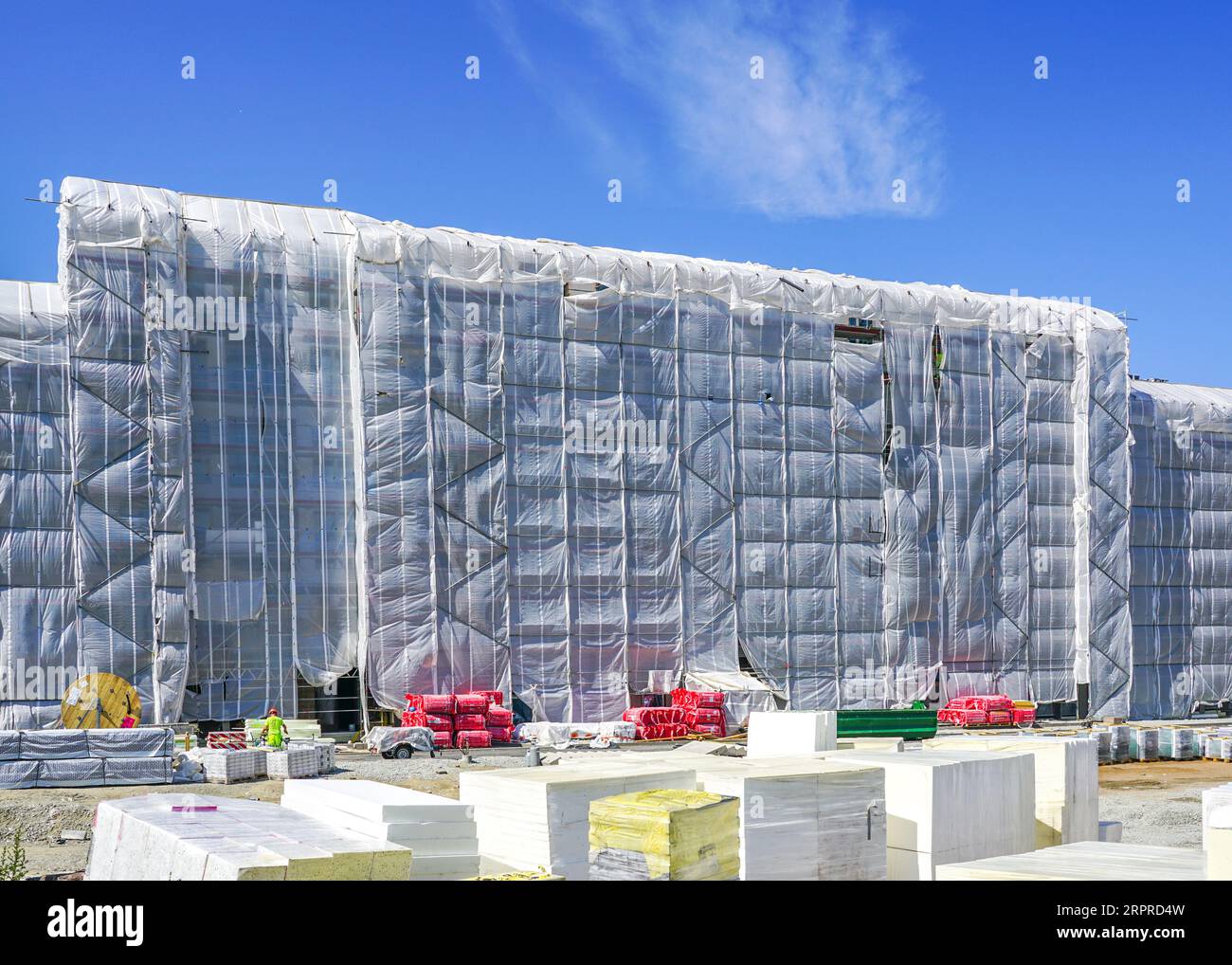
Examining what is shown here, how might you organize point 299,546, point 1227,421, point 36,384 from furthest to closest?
point 1227,421, point 299,546, point 36,384

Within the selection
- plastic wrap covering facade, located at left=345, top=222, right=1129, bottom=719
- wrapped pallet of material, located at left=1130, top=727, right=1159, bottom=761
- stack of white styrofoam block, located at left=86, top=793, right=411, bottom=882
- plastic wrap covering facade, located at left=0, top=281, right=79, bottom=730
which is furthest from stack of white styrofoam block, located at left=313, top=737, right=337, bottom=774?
wrapped pallet of material, located at left=1130, top=727, right=1159, bottom=761

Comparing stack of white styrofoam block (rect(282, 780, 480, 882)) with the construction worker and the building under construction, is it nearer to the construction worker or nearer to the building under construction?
the construction worker

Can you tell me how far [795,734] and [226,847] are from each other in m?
12.4

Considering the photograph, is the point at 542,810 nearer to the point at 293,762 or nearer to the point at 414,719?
the point at 293,762

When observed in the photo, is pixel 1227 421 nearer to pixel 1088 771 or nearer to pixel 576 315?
pixel 576 315

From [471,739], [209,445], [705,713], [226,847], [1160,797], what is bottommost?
[1160,797]

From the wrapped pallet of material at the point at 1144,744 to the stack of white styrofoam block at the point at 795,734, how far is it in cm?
2161

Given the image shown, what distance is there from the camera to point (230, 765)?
94.8 ft

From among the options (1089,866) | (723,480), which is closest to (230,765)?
(723,480)

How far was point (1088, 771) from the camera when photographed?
61.2 feet

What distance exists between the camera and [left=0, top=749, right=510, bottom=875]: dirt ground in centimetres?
2075

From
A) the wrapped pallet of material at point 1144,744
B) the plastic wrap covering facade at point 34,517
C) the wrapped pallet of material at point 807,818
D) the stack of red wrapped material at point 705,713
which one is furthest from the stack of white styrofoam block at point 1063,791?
the plastic wrap covering facade at point 34,517
